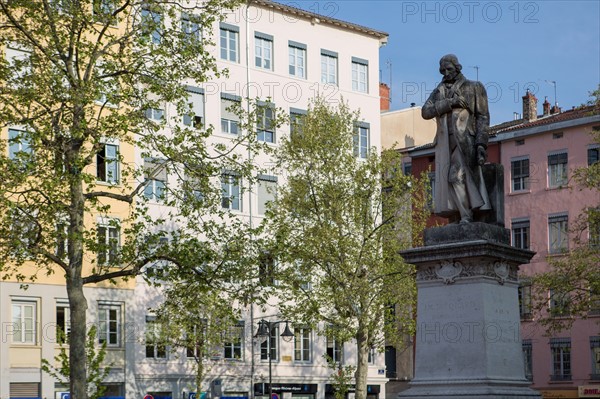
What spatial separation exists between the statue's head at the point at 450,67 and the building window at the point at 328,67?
50506 millimetres

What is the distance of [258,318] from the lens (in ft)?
219

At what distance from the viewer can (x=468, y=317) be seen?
20.6m

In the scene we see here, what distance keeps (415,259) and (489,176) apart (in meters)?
1.91

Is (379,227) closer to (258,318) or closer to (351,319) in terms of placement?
(351,319)

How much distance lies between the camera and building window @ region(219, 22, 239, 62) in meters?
67.7

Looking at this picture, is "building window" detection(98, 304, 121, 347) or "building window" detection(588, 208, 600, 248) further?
"building window" detection(98, 304, 121, 347)

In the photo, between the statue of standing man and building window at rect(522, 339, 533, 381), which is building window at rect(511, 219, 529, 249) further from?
the statue of standing man

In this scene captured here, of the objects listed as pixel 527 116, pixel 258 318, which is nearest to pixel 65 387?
pixel 258 318

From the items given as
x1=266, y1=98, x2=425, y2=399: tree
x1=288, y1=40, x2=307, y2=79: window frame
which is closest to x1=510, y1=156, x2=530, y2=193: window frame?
x1=288, y1=40, x2=307, y2=79: window frame

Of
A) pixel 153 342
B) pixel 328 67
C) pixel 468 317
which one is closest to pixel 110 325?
pixel 153 342

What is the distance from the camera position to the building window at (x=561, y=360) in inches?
2781

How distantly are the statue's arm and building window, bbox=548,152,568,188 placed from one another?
5094cm

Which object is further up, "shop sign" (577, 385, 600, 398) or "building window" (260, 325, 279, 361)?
"building window" (260, 325, 279, 361)

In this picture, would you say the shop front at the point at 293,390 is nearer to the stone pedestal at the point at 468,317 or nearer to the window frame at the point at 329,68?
the window frame at the point at 329,68
